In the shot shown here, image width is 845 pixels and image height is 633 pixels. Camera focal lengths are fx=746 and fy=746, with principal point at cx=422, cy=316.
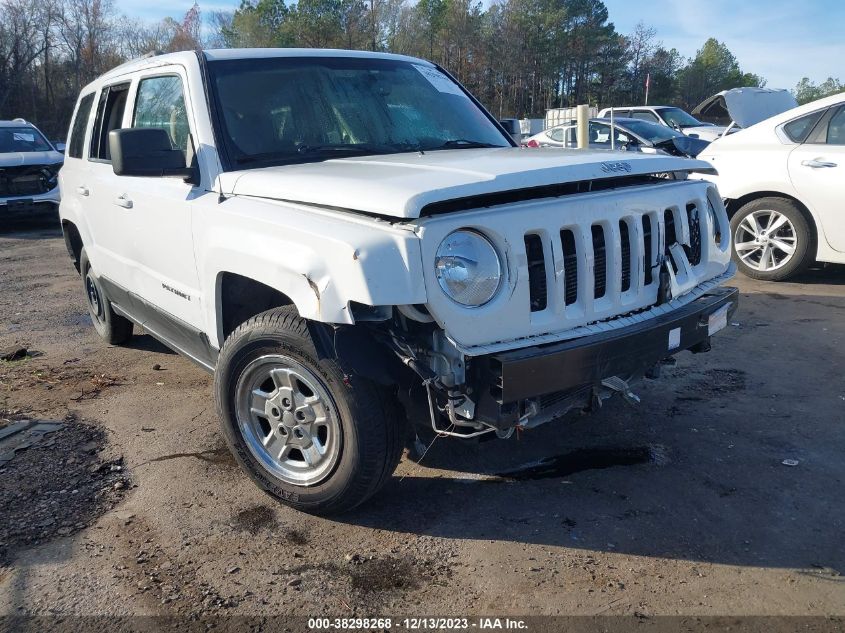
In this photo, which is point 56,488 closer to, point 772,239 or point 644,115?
point 772,239

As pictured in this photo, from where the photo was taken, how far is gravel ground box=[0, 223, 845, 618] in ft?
8.91

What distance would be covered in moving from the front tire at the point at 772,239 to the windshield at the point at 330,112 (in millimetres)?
3739

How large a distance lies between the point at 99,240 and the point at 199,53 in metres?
1.76

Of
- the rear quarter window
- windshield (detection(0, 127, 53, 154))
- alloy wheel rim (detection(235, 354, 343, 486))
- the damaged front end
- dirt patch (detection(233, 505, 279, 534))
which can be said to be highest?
windshield (detection(0, 127, 53, 154))

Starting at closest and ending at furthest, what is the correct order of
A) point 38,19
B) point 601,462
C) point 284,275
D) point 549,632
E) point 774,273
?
point 549,632
point 284,275
point 601,462
point 774,273
point 38,19

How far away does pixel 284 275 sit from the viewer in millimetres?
2898

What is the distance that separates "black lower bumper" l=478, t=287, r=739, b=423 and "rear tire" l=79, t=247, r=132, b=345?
3.85 m

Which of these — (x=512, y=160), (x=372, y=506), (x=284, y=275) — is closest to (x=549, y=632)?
(x=372, y=506)

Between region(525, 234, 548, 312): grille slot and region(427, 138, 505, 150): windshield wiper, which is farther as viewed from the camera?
region(427, 138, 505, 150): windshield wiper

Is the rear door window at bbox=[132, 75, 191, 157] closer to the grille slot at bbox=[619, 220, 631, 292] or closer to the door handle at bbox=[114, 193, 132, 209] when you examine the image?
the door handle at bbox=[114, 193, 132, 209]

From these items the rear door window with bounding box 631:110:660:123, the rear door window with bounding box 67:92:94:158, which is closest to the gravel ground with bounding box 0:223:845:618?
the rear door window with bounding box 67:92:94:158

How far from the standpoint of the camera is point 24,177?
13.1 metres

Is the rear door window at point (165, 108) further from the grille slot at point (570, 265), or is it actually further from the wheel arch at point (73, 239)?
the grille slot at point (570, 265)

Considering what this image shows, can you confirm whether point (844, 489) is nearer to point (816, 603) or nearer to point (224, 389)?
point (816, 603)
